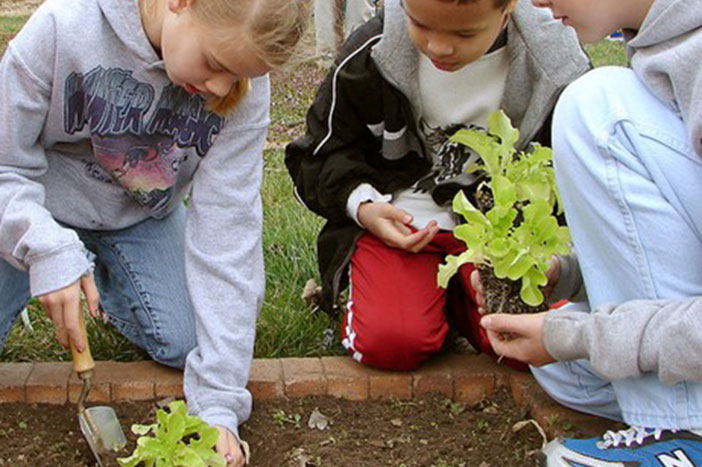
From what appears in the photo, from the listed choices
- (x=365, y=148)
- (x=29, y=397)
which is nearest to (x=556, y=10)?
(x=365, y=148)

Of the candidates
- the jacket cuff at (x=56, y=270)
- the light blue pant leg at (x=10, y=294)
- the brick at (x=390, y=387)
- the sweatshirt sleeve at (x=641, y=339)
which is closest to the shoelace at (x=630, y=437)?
the sweatshirt sleeve at (x=641, y=339)

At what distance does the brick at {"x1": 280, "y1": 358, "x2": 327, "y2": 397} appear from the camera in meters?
2.42

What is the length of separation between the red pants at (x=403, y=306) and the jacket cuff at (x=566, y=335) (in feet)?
1.93

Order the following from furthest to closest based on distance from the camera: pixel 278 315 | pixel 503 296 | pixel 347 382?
1. pixel 278 315
2. pixel 347 382
3. pixel 503 296

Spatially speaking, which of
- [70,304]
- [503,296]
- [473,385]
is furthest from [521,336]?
[70,304]

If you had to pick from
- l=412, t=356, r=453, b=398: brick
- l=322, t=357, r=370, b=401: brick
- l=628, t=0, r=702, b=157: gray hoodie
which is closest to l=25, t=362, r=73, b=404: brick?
l=322, t=357, r=370, b=401: brick

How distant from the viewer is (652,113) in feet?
6.01

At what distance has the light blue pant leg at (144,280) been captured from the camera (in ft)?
8.50

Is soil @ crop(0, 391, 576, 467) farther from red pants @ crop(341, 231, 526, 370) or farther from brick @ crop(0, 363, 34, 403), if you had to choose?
red pants @ crop(341, 231, 526, 370)

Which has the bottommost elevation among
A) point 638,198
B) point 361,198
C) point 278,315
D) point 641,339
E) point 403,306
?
point 278,315

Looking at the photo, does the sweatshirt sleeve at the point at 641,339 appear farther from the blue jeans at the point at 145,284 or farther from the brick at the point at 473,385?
the blue jeans at the point at 145,284

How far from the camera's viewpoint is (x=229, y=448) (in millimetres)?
2100

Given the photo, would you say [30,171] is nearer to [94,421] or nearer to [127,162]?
[127,162]

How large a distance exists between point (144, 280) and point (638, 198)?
1338mm
